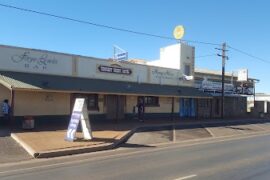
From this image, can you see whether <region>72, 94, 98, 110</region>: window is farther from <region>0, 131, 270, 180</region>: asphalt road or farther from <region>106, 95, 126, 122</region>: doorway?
<region>0, 131, 270, 180</region>: asphalt road

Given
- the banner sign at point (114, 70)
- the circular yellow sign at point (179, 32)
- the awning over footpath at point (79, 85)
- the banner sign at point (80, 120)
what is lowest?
the banner sign at point (80, 120)

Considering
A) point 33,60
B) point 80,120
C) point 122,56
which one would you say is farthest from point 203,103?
point 80,120

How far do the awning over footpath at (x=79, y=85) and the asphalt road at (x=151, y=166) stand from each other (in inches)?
302

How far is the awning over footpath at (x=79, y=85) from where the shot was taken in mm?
21614

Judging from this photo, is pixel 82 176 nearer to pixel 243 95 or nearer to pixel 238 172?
pixel 238 172

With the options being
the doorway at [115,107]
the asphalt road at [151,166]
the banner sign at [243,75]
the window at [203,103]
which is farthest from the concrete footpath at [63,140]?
the banner sign at [243,75]

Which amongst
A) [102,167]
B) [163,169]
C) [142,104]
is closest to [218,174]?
[163,169]

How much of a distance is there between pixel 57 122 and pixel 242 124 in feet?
53.7

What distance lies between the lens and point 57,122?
83.4ft

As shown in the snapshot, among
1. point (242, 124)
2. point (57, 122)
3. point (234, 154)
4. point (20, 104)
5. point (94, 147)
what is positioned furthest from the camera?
point (242, 124)

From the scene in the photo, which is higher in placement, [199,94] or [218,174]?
[199,94]

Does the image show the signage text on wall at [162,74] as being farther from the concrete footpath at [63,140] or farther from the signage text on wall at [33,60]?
the signage text on wall at [33,60]

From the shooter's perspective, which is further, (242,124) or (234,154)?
(242,124)

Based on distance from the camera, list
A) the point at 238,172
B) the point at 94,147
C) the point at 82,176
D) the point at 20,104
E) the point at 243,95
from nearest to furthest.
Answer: the point at 82,176
the point at 238,172
the point at 94,147
the point at 20,104
the point at 243,95
